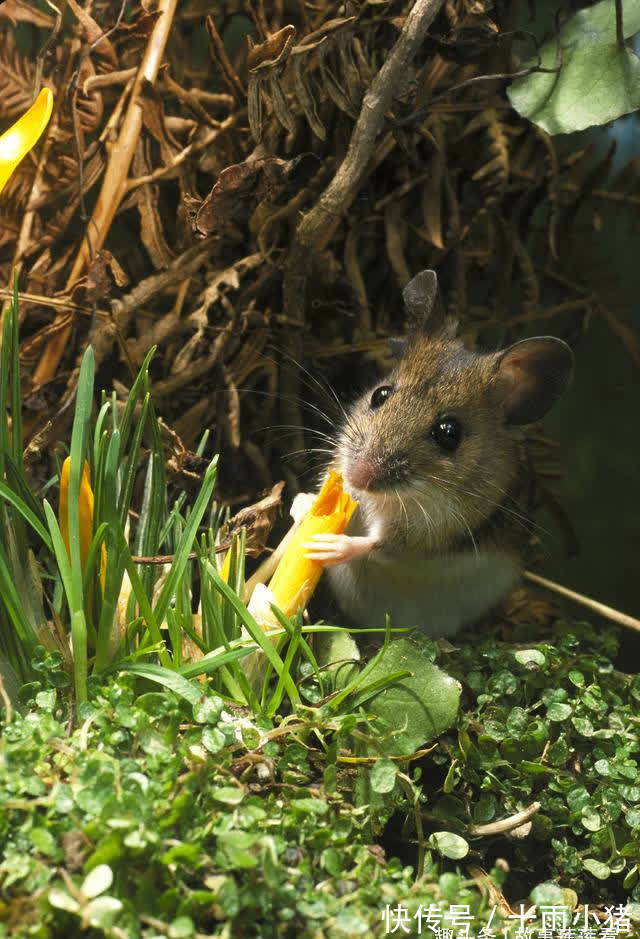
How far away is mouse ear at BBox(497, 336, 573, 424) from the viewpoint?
2631 millimetres

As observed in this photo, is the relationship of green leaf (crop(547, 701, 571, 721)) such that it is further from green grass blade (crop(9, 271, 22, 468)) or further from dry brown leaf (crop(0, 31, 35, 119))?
dry brown leaf (crop(0, 31, 35, 119))

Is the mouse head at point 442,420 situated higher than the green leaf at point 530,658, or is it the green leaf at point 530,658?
the mouse head at point 442,420

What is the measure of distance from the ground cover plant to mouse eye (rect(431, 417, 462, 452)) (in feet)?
1.51

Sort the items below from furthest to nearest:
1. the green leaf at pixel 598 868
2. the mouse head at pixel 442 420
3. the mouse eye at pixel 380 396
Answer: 1. the mouse eye at pixel 380 396
2. the mouse head at pixel 442 420
3. the green leaf at pixel 598 868

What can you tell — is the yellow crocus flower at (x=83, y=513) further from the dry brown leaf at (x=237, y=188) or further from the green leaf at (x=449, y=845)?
the green leaf at (x=449, y=845)

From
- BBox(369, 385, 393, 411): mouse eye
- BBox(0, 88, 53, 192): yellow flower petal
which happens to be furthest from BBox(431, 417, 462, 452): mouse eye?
BBox(0, 88, 53, 192): yellow flower petal

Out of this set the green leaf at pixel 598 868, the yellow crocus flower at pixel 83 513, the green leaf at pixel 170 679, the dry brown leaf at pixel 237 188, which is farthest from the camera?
the dry brown leaf at pixel 237 188

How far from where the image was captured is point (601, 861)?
221cm

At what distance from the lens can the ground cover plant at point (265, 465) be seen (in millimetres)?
1695

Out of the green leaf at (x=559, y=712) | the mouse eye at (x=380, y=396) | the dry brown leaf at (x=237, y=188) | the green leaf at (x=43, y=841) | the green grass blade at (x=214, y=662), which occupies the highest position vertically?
the dry brown leaf at (x=237, y=188)

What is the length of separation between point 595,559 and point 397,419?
137 cm

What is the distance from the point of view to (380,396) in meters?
2.91

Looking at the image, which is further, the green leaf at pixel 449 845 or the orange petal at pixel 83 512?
the orange petal at pixel 83 512

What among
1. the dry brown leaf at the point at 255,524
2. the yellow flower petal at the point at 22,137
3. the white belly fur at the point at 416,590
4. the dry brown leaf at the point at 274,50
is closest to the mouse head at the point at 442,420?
the white belly fur at the point at 416,590
